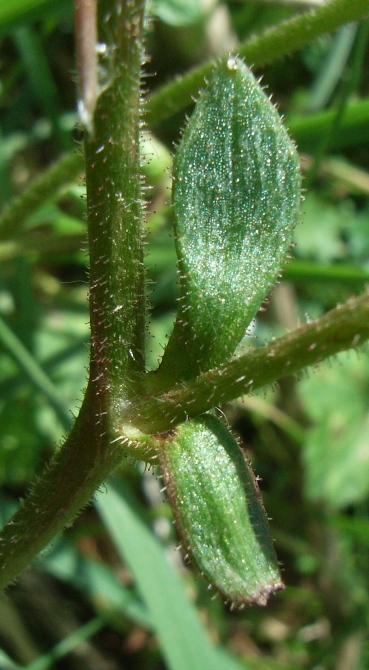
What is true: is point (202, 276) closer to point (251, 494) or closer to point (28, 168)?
point (251, 494)

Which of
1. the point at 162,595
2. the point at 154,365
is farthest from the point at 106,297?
the point at 154,365

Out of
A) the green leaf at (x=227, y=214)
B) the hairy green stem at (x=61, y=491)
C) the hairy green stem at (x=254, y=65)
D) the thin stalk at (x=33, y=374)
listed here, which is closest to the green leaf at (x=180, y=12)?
the hairy green stem at (x=254, y=65)

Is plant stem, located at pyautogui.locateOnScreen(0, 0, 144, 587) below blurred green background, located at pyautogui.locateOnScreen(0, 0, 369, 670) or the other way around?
below

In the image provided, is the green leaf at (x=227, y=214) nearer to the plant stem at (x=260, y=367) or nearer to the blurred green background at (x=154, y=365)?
the plant stem at (x=260, y=367)

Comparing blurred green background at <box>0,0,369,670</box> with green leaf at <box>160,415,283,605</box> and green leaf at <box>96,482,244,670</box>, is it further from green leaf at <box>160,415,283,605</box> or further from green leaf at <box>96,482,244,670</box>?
green leaf at <box>160,415,283,605</box>

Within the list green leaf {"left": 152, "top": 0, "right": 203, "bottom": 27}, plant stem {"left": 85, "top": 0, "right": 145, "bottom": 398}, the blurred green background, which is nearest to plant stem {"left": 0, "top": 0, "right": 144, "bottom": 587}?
plant stem {"left": 85, "top": 0, "right": 145, "bottom": 398}

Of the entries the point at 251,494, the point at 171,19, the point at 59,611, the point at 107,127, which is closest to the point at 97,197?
the point at 107,127
